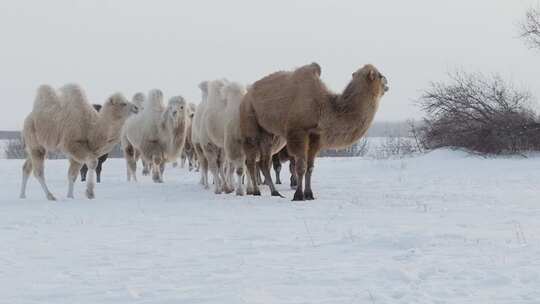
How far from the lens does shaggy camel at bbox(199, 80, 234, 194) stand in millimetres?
12977

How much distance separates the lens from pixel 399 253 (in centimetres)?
542

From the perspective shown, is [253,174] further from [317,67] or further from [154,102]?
[154,102]

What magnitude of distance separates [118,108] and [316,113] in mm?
3432

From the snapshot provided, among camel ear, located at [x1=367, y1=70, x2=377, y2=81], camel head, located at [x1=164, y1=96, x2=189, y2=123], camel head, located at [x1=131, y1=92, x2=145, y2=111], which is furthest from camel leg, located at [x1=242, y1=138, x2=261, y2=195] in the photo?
camel head, located at [x1=131, y1=92, x2=145, y2=111]

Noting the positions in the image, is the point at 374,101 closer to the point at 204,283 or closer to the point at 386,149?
the point at 204,283

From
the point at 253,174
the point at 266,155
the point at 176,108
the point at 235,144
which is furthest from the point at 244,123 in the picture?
the point at 176,108

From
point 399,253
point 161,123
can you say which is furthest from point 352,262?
point 161,123

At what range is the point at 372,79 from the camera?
1099 cm

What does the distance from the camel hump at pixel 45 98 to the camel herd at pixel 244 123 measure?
2 centimetres

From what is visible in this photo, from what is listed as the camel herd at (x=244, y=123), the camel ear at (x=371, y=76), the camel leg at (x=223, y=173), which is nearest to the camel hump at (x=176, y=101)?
the camel herd at (x=244, y=123)

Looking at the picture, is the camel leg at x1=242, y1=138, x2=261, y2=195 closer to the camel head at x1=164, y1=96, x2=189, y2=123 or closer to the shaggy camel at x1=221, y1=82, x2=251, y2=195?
the shaggy camel at x1=221, y1=82, x2=251, y2=195

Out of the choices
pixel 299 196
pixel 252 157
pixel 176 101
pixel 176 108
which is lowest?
pixel 299 196

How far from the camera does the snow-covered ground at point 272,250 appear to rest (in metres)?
4.22

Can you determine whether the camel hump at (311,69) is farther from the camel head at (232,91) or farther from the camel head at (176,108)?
the camel head at (176,108)
